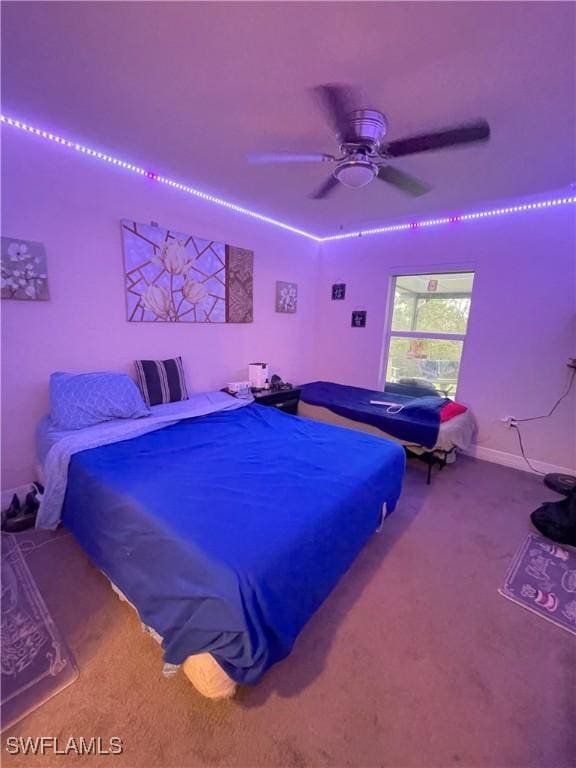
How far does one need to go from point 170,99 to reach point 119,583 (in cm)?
245

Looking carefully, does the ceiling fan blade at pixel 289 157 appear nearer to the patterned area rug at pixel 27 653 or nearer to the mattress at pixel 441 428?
the mattress at pixel 441 428

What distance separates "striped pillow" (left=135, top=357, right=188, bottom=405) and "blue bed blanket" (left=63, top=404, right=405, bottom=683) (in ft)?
2.01

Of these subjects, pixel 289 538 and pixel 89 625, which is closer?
pixel 289 538

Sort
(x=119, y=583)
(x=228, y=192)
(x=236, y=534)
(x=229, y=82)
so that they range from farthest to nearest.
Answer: (x=228, y=192) < (x=229, y=82) < (x=119, y=583) < (x=236, y=534)

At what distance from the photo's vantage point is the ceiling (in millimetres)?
1205

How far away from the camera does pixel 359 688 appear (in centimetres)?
125

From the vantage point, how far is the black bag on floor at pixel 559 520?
211 centimetres

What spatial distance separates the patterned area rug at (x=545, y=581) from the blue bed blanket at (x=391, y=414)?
965 millimetres

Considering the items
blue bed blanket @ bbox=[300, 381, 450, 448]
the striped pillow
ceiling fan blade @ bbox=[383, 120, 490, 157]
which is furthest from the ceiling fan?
blue bed blanket @ bbox=[300, 381, 450, 448]

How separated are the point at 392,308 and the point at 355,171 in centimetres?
248

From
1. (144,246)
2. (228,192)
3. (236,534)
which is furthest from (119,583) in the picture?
(228,192)

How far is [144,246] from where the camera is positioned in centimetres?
261

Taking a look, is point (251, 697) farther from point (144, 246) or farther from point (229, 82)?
point (144, 246)

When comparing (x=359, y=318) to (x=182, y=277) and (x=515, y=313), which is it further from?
(x=182, y=277)
